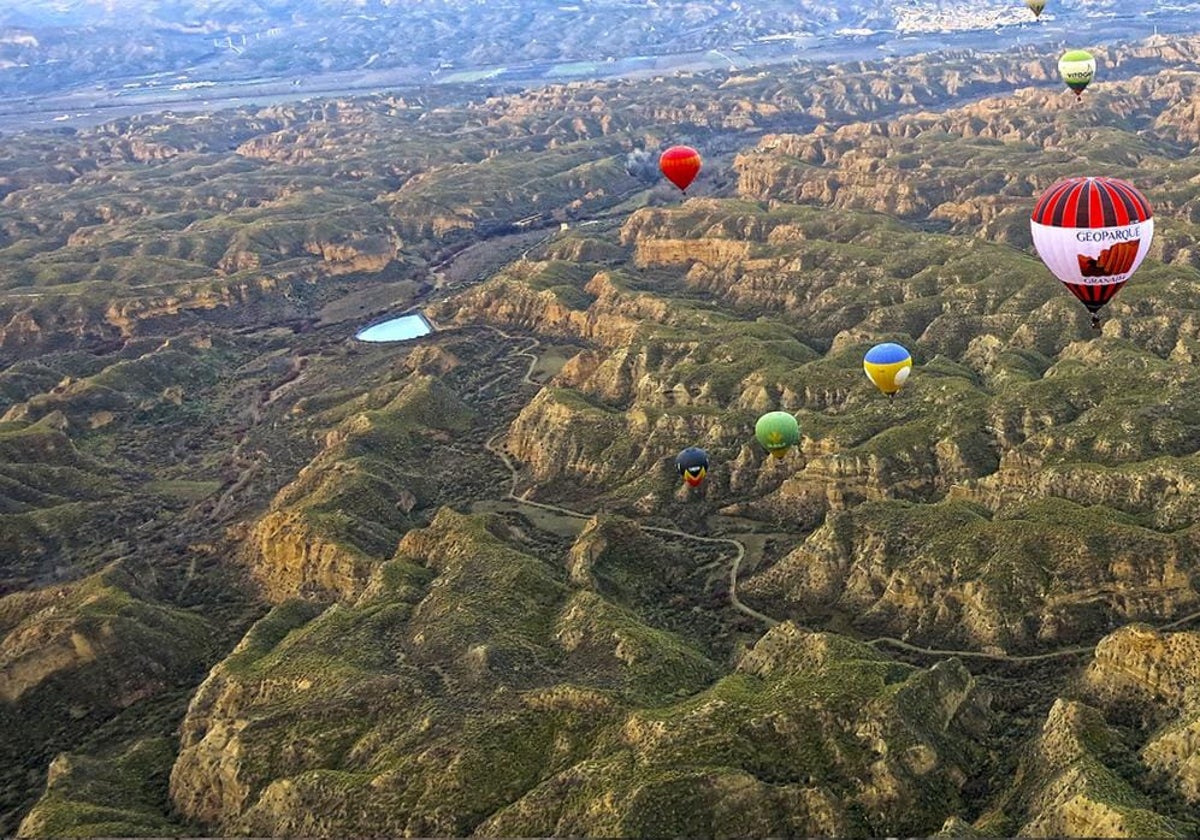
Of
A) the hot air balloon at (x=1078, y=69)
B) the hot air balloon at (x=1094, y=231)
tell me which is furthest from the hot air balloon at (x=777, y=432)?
the hot air balloon at (x=1078, y=69)

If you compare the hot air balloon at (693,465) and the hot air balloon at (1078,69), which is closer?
the hot air balloon at (693,465)

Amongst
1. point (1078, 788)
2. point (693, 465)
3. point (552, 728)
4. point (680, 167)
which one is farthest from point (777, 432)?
point (680, 167)

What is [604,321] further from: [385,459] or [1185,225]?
[1185,225]

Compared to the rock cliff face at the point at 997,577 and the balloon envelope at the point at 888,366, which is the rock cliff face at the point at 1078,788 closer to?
the rock cliff face at the point at 997,577

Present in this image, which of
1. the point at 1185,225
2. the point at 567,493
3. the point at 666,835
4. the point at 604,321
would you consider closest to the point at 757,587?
the point at 567,493

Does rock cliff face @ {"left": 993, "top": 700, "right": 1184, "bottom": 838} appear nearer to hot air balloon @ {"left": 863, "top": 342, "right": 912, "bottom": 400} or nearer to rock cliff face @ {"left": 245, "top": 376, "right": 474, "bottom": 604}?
hot air balloon @ {"left": 863, "top": 342, "right": 912, "bottom": 400}

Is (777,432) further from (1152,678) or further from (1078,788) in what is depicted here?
(1078,788)
